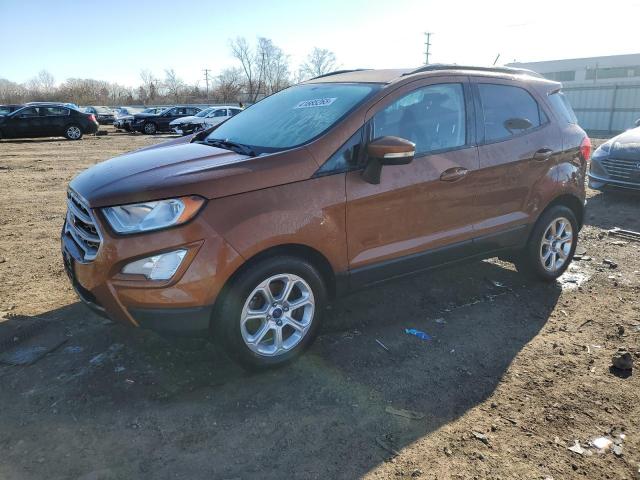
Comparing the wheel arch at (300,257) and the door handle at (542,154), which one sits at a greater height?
the door handle at (542,154)

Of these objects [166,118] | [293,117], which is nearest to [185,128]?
[166,118]

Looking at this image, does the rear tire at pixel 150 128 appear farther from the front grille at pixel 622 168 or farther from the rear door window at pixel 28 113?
the front grille at pixel 622 168

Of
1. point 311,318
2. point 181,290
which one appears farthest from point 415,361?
point 181,290

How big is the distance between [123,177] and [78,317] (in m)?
1.60

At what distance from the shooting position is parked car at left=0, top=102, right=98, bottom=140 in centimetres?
2181

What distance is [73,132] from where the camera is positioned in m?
23.5

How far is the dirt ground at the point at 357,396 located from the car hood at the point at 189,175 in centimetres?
119

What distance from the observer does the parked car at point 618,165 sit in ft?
26.6

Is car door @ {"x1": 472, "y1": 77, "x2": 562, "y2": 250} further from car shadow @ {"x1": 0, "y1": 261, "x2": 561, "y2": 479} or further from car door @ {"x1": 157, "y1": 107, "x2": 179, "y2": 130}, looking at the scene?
car door @ {"x1": 157, "y1": 107, "x2": 179, "y2": 130}

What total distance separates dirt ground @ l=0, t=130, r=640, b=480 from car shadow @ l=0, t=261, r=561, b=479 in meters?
0.01

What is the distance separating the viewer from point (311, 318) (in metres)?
3.38

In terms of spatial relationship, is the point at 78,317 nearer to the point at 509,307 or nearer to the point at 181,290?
the point at 181,290

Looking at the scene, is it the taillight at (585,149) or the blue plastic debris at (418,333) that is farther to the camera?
the taillight at (585,149)

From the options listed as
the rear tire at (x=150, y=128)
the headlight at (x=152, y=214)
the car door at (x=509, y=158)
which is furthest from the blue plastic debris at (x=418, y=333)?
the rear tire at (x=150, y=128)
